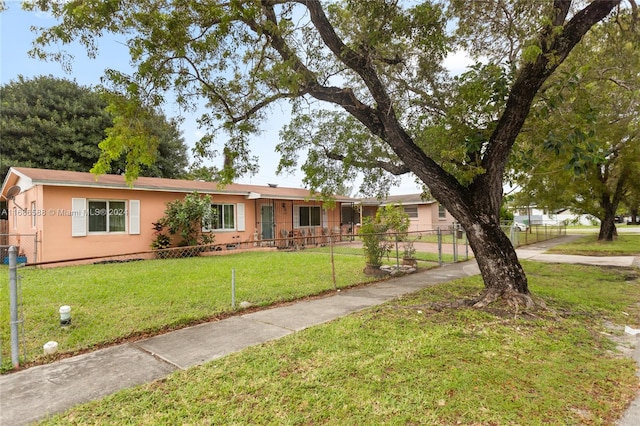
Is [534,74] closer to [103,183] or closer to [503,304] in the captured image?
[503,304]

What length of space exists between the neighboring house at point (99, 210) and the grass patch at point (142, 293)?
1252 mm

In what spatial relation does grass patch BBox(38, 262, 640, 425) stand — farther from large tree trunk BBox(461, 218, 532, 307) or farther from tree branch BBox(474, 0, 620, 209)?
tree branch BBox(474, 0, 620, 209)

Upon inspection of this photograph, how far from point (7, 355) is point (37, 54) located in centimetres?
441

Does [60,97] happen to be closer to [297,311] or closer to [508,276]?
[297,311]

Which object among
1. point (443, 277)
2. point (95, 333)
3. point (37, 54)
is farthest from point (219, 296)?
point (443, 277)

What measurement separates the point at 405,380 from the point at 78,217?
484 inches

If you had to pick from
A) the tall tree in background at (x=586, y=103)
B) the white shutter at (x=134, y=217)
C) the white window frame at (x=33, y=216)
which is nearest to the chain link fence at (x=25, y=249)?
the white window frame at (x=33, y=216)

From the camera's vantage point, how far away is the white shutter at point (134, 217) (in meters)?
12.7

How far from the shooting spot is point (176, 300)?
21.0 feet

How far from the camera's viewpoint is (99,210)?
477 inches

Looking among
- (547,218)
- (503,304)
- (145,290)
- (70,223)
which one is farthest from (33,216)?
(547,218)

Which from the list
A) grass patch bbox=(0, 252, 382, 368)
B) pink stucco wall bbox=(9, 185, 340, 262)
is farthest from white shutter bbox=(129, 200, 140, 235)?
grass patch bbox=(0, 252, 382, 368)

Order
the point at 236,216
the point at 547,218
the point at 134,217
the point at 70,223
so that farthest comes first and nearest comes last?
1. the point at 547,218
2. the point at 236,216
3. the point at 134,217
4. the point at 70,223

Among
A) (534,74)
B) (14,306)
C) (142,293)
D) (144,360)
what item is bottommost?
(144,360)
